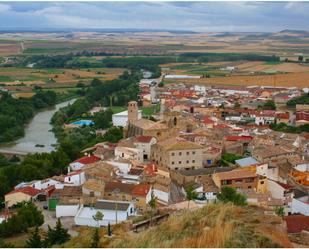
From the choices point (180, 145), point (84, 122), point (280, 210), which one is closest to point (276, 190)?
point (280, 210)

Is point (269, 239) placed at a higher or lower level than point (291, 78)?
higher

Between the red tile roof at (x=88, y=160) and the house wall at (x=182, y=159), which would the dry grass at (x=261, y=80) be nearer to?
the house wall at (x=182, y=159)

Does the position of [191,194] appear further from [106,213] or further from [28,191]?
[28,191]

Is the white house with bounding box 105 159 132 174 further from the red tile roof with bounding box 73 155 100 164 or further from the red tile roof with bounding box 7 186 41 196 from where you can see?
the red tile roof with bounding box 7 186 41 196

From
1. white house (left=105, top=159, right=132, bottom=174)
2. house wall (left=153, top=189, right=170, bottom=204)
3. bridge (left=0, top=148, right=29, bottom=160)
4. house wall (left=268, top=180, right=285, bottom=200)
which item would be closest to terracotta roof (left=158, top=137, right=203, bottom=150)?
white house (left=105, top=159, right=132, bottom=174)

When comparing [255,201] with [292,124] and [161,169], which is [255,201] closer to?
[161,169]

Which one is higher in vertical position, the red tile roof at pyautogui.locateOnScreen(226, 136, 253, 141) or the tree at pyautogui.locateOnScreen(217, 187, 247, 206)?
the tree at pyautogui.locateOnScreen(217, 187, 247, 206)

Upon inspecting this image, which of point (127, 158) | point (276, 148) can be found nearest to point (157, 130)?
point (127, 158)
